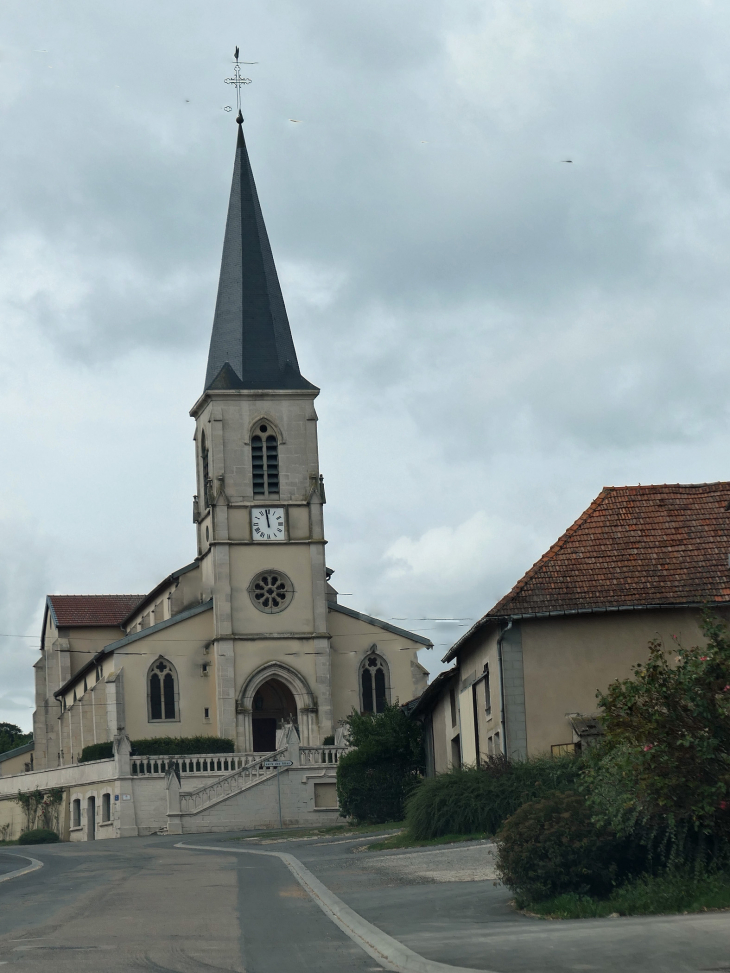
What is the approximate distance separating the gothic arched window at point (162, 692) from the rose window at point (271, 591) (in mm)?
4621

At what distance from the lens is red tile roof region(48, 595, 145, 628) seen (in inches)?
3145

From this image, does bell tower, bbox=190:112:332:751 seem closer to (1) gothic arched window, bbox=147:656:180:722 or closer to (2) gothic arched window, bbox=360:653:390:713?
(1) gothic arched window, bbox=147:656:180:722

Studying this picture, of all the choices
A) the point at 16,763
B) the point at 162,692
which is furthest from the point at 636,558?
the point at 16,763

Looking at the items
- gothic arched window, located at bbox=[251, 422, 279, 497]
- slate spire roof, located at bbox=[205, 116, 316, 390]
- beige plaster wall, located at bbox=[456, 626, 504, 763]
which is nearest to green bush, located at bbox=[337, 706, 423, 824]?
beige plaster wall, located at bbox=[456, 626, 504, 763]

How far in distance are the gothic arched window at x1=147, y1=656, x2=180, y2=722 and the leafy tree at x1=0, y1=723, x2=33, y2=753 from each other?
212 feet

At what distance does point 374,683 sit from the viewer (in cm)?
6141

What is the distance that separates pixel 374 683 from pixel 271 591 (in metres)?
6.10

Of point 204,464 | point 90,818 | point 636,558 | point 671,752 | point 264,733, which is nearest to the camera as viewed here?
point 671,752

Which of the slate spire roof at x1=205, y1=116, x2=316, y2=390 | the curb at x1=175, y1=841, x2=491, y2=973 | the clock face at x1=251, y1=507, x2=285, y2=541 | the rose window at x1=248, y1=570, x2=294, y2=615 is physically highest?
the slate spire roof at x1=205, y1=116, x2=316, y2=390

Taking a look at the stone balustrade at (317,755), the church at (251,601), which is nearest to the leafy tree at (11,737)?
the church at (251,601)

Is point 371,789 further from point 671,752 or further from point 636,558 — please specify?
point 671,752

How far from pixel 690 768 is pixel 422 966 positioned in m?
4.84

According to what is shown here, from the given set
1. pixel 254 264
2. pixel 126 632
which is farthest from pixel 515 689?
pixel 126 632

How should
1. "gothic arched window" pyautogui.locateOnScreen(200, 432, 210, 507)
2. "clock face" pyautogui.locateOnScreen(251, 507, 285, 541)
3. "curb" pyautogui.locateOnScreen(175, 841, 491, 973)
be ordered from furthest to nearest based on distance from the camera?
"gothic arched window" pyautogui.locateOnScreen(200, 432, 210, 507) → "clock face" pyautogui.locateOnScreen(251, 507, 285, 541) → "curb" pyautogui.locateOnScreen(175, 841, 491, 973)
